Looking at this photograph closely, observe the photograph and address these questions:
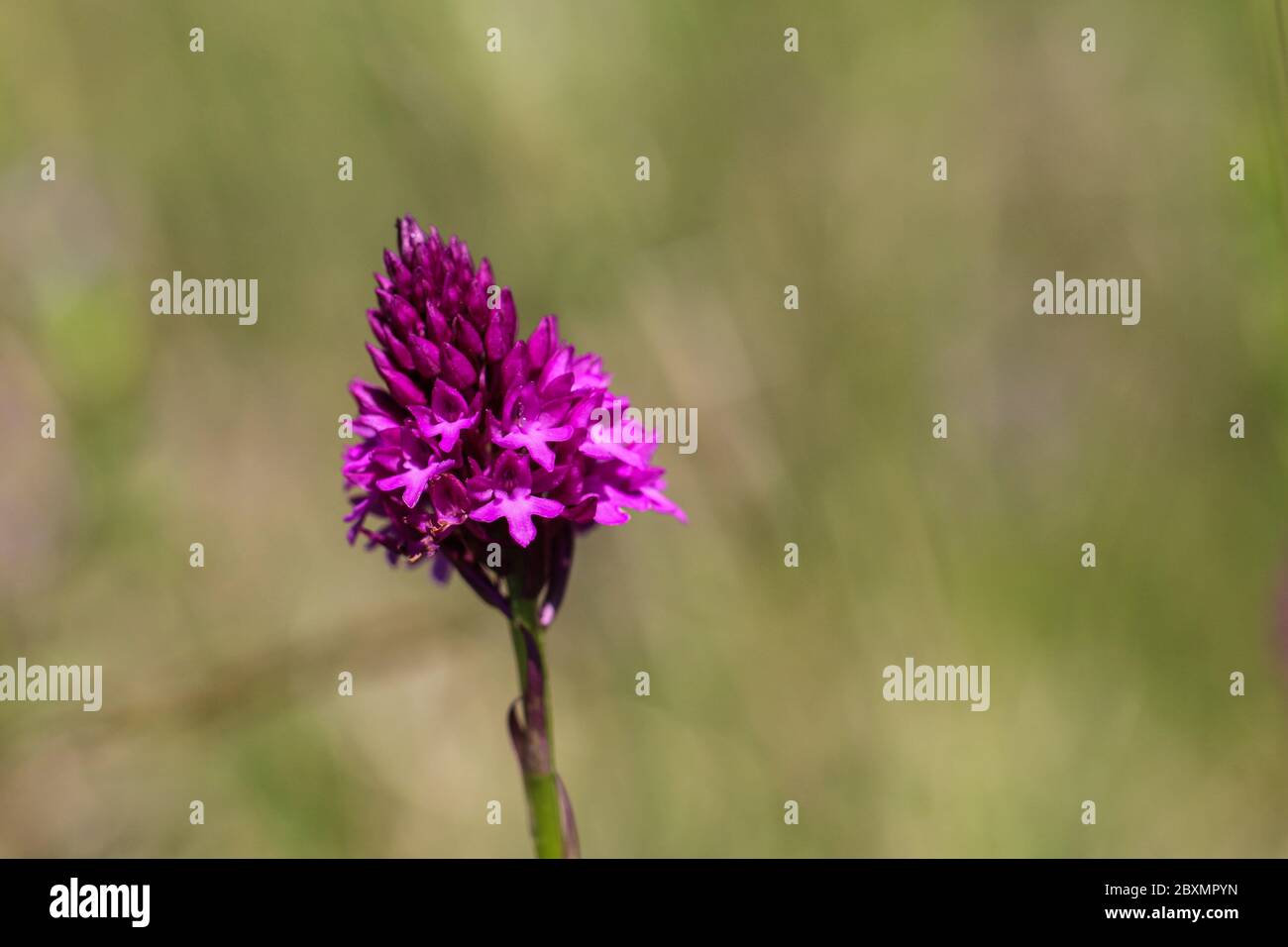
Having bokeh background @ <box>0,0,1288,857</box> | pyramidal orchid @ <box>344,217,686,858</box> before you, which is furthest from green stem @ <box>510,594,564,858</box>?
bokeh background @ <box>0,0,1288,857</box>

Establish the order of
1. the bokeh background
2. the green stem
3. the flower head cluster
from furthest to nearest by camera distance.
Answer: the bokeh background
the green stem
the flower head cluster

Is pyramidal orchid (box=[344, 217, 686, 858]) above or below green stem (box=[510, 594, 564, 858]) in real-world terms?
above

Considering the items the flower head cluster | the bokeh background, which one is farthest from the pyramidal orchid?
the bokeh background

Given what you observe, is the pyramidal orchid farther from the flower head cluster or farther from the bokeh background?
the bokeh background

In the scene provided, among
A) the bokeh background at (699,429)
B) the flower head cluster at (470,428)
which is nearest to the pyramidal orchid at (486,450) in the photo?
the flower head cluster at (470,428)

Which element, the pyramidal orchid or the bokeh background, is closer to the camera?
the pyramidal orchid

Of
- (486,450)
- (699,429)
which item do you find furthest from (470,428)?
(699,429)

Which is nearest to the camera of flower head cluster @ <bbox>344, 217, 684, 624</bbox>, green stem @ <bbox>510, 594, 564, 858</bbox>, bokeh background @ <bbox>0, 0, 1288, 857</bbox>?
flower head cluster @ <bbox>344, 217, 684, 624</bbox>

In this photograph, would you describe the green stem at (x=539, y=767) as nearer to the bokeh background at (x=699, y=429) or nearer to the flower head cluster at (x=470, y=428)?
the flower head cluster at (x=470, y=428)

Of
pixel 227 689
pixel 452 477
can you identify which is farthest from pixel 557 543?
pixel 227 689
